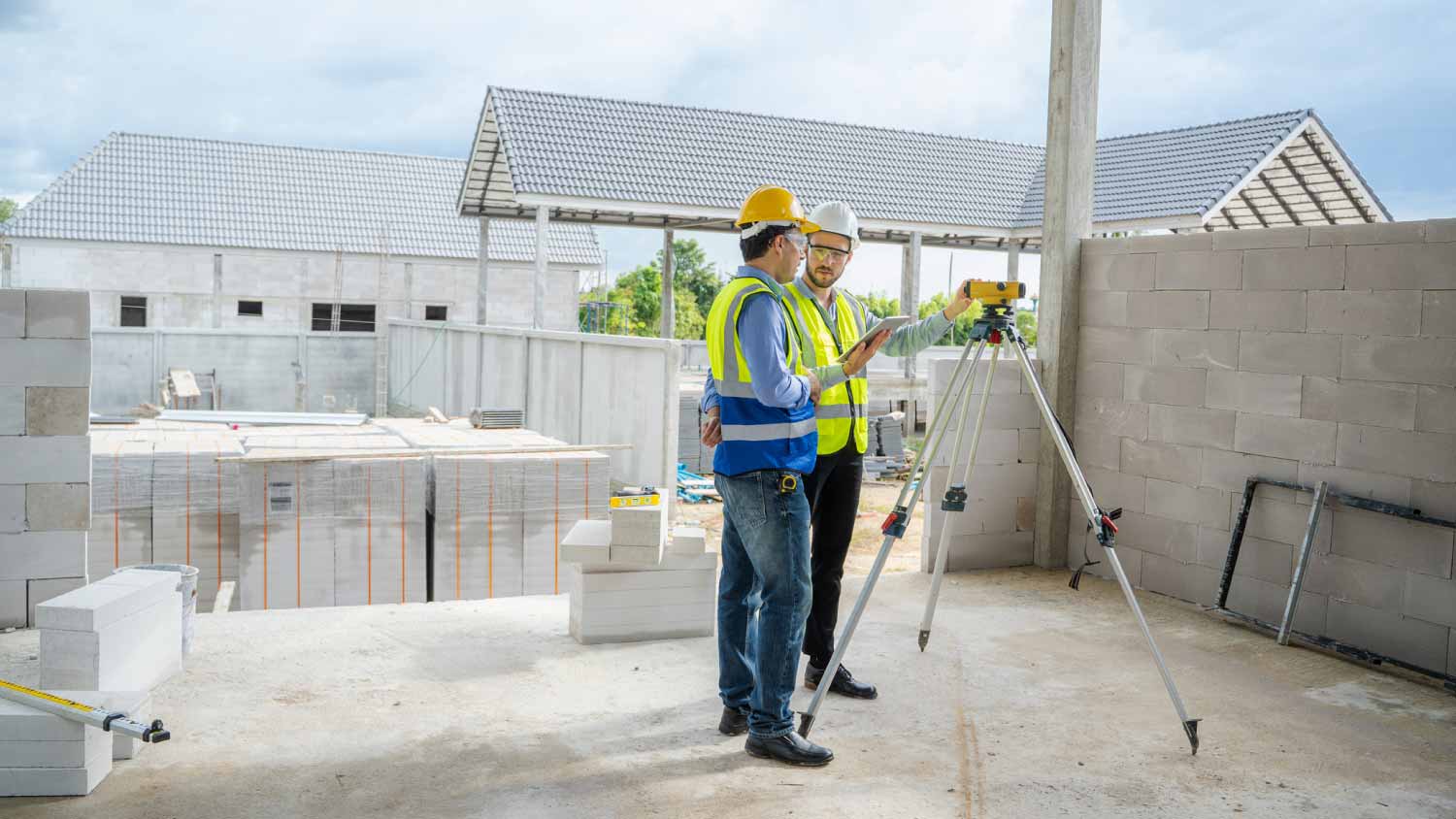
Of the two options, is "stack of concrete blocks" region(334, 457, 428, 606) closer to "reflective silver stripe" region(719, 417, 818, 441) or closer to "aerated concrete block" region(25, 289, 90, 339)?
"aerated concrete block" region(25, 289, 90, 339)

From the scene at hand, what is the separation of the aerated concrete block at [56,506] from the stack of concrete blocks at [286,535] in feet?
6.92

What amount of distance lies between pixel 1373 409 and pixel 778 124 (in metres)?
16.5

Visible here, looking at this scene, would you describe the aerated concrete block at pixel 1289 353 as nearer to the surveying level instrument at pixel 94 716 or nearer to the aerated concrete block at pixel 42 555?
the surveying level instrument at pixel 94 716

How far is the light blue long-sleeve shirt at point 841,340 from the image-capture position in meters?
3.66

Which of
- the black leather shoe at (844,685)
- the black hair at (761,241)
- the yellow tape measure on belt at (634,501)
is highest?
the black hair at (761,241)

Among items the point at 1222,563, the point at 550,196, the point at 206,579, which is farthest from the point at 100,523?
the point at 550,196

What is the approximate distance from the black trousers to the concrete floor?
1.47 ft

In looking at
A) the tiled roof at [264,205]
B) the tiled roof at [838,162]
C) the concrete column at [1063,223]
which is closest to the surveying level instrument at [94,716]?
the concrete column at [1063,223]

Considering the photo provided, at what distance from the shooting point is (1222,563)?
6219 mm

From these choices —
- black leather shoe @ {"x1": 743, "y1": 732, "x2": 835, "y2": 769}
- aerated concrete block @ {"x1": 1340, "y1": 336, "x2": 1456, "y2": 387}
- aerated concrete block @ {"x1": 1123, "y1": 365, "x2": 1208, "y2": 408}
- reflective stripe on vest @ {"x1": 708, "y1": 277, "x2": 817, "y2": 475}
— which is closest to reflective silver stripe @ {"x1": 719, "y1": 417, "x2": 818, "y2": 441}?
reflective stripe on vest @ {"x1": 708, "y1": 277, "x2": 817, "y2": 475}

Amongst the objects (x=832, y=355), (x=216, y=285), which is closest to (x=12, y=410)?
(x=832, y=355)

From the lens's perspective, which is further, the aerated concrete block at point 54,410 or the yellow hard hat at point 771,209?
the aerated concrete block at point 54,410

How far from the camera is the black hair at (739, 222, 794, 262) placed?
3.79 meters

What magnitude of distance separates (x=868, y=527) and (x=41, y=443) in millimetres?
8478
